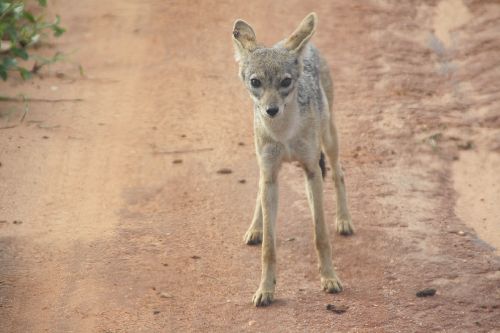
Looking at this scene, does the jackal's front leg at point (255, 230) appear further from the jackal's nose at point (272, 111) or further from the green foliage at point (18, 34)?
the green foliage at point (18, 34)

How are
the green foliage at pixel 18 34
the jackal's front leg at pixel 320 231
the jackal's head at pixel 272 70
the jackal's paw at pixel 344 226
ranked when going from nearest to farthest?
1. the jackal's head at pixel 272 70
2. the jackal's front leg at pixel 320 231
3. the jackal's paw at pixel 344 226
4. the green foliage at pixel 18 34

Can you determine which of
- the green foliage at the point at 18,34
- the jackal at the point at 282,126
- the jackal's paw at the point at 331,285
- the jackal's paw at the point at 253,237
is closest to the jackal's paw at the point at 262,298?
the jackal at the point at 282,126

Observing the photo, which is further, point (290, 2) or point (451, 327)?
point (290, 2)

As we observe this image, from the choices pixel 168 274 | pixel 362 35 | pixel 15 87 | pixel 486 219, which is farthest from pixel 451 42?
pixel 168 274

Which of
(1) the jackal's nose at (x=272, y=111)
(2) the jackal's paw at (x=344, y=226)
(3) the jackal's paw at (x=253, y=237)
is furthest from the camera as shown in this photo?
(2) the jackal's paw at (x=344, y=226)

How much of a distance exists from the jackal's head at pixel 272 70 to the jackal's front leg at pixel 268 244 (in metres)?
0.67

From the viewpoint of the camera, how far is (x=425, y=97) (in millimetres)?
12625

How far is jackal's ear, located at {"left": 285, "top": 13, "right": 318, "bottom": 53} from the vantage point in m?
7.99

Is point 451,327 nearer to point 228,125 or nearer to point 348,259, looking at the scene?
point 348,259

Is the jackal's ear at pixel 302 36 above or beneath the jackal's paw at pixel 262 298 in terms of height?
above

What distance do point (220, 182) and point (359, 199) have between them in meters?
1.54

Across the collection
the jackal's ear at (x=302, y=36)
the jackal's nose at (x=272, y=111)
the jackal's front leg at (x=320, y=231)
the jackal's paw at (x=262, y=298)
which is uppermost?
the jackal's ear at (x=302, y=36)

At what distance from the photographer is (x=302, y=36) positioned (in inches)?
320

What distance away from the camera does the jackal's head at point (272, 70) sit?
7646mm
